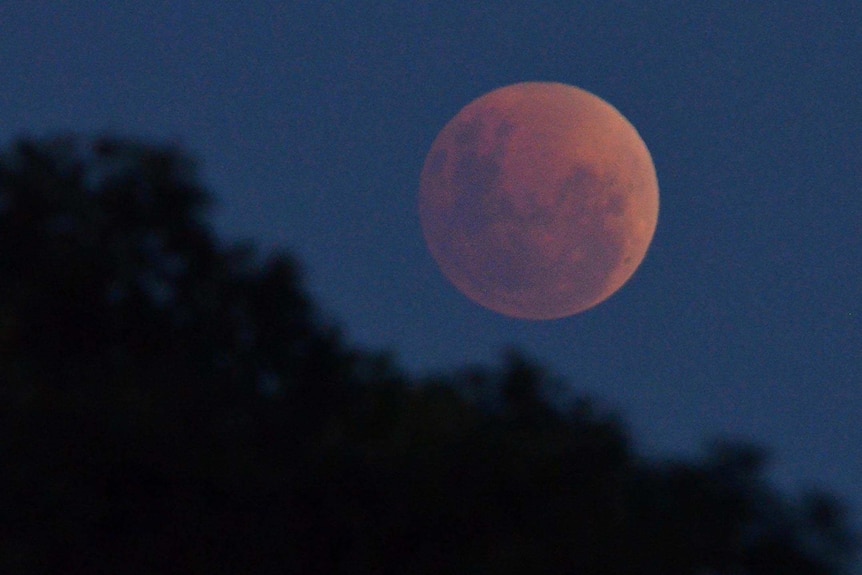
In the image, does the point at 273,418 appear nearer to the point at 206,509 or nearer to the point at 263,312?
the point at 206,509

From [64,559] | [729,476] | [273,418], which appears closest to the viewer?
[64,559]

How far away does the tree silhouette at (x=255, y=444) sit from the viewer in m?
12.0

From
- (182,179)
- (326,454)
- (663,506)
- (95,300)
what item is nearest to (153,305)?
(95,300)

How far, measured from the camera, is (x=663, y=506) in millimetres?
14914

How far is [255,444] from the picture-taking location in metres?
13.4

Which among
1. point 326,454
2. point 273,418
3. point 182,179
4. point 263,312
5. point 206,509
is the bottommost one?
point 206,509

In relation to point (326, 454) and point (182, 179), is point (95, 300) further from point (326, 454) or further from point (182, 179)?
point (326, 454)

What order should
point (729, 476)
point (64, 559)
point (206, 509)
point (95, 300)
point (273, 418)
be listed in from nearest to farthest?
point (64, 559)
point (206, 509)
point (273, 418)
point (95, 300)
point (729, 476)

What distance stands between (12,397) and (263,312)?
560cm

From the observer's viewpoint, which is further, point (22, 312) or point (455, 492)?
point (22, 312)

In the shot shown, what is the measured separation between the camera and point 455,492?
12.7 meters

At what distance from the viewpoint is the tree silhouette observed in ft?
39.4

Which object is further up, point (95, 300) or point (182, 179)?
point (182, 179)

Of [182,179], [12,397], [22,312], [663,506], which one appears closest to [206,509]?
[12,397]
